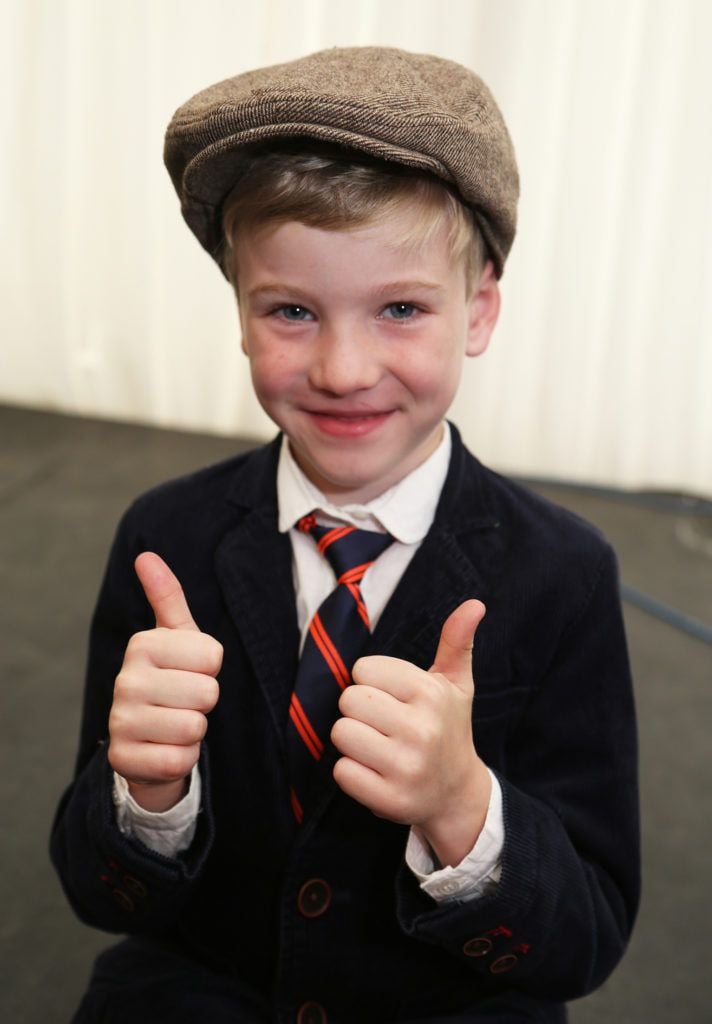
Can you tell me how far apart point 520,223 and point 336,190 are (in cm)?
184

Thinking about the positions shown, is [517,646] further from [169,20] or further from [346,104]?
[169,20]

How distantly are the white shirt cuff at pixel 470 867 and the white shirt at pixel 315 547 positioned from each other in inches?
6.4

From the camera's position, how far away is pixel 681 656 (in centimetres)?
186

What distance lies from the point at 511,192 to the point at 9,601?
4.53 ft

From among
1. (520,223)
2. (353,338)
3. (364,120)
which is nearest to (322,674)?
(353,338)

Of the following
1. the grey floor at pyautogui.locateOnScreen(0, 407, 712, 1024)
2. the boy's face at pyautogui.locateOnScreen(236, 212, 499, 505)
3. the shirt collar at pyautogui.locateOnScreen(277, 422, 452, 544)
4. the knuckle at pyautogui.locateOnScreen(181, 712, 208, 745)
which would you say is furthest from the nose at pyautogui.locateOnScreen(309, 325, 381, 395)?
the grey floor at pyautogui.locateOnScreen(0, 407, 712, 1024)

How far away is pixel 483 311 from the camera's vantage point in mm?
859

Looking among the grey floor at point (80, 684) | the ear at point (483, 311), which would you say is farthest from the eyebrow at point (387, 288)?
the grey floor at point (80, 684)

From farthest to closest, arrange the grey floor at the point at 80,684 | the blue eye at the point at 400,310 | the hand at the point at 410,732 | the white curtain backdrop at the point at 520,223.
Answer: the white curtain backdrop at the point at 520,223 → the grey floor at the point at 80,684 → the blue eye at the point at 400,310 → the hand at the point at 410,732

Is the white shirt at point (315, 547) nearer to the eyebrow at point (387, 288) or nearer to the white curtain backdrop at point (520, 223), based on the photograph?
the eyebrow at point (387, 288)

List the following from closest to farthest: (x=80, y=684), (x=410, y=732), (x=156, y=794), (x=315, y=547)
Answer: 1. (x=410, y=732)
2. (x=156, y=794)
3. (x=315, y=547)
4. (x=80, y=684)

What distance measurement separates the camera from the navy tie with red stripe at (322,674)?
78cm

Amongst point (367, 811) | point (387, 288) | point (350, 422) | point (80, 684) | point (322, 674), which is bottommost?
point (80, 684)

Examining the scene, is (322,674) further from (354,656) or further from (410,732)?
(410,732)
